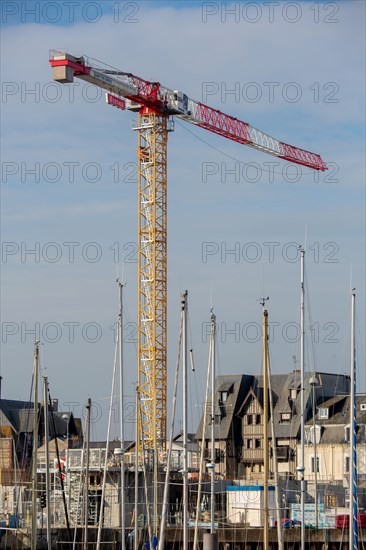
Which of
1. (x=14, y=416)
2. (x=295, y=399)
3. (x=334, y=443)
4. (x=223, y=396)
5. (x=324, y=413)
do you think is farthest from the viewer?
(x=14, y=416)

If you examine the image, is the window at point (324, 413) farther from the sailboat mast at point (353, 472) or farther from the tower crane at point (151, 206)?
the sailboat mast at point (353, 472)

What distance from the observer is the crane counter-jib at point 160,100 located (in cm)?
11025

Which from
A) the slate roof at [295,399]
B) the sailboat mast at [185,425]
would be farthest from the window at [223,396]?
the sailboat mast at [185,425]

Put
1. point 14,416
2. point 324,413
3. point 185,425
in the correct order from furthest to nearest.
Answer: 1. point 14,416
2. point 324,413
3. point 185,425

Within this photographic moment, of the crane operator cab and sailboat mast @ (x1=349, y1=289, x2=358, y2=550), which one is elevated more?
the crane operator cab

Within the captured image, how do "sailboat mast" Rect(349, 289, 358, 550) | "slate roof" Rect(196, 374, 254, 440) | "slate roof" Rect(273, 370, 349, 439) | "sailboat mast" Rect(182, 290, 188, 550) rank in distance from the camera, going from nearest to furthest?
1. "sailboat mast" Rect(349, 289, 358, 550)
2. "sailboat mast" Rect(182, 290, 188, 550)
3. "slate roof" Rect(273, 370, 349, 439)
4. "slate roof" Rect(196, 374, 254, 440)

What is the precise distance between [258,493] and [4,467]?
46120 millimetres

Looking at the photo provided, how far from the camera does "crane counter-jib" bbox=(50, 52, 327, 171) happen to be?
110250 mm

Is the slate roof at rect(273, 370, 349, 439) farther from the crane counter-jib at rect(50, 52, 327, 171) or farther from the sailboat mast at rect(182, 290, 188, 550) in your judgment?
the sailboat mast at rect(182, 290, 188, 550)

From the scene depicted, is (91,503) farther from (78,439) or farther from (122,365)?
(78,439)

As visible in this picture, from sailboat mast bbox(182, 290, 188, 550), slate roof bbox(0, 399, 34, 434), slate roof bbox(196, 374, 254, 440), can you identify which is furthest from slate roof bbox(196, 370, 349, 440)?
sailboat mast bbox(182, 290, 188, 550)

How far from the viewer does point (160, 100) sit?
4638 inches

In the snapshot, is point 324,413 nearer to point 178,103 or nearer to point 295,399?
point 295,399

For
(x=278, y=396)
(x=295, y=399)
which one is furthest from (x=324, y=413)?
(x=278, y=396)
